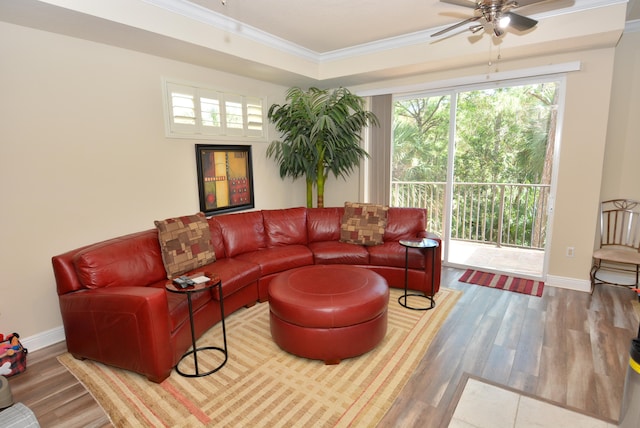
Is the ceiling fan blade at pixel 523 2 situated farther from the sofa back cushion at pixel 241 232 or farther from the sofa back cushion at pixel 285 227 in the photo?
the sofa back cushion at pixel 241 232

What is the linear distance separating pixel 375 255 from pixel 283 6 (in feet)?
8.68

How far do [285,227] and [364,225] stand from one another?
984 millimetres

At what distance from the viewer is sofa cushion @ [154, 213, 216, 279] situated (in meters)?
2.96

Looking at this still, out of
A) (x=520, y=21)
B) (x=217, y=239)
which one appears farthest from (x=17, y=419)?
(x=520, y=21)

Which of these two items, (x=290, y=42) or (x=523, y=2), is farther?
(x=290, y=42)

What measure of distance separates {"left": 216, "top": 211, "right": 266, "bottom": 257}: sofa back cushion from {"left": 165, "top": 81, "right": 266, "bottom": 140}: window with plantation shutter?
104cm

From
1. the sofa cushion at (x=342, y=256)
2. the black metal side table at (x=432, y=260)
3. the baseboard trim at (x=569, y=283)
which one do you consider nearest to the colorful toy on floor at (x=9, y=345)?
the sofa cushion at (x=342, y=256)

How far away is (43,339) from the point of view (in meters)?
2.80

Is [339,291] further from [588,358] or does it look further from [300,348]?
[588,358]

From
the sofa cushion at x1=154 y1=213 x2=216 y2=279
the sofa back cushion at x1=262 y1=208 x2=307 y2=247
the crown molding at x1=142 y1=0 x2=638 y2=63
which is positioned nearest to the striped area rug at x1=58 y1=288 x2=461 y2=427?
the sofa cushion at x1=154 y1=213 x2=216 y2=279

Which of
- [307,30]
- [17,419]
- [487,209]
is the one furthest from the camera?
[487,209]

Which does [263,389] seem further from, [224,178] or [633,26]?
[633,26]

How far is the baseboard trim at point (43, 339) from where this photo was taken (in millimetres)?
2719

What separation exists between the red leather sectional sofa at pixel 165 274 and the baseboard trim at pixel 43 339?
1.41 feet
